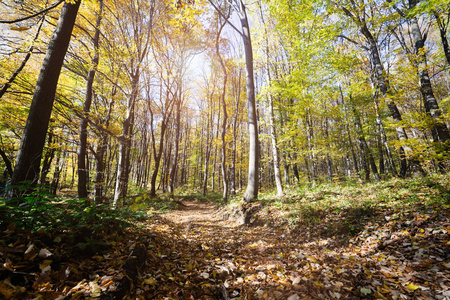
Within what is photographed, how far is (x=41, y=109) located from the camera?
346 cm

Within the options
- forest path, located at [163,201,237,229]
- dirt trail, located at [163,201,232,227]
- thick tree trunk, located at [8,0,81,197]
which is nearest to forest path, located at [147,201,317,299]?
forest path, located at [163,201,237,229]

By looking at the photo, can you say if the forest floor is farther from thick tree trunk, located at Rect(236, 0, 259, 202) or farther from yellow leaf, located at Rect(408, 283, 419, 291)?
thick tree trunk, located at Rect(236, 0, 259, 202)

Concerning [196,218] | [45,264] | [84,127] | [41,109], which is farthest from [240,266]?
[84,127]

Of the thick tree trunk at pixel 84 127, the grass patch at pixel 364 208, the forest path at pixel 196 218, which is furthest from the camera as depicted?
the thick tree trunk at pixel 84 127

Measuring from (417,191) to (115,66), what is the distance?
1320 cm

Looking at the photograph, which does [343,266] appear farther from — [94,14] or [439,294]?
[94,14]

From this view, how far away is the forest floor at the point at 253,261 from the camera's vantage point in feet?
6.13

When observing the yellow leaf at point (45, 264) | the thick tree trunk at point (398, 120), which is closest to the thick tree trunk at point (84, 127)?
the yellow leaf at point (45, 264)

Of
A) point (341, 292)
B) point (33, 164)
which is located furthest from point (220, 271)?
point (33, 164)

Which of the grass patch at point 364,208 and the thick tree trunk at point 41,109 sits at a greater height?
the thick tree trunk at point 41,109

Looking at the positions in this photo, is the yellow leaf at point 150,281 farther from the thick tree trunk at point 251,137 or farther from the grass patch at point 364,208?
the thick tree trunk at point 251,137

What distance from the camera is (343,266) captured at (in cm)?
295

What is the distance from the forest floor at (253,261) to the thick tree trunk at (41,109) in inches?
67.7

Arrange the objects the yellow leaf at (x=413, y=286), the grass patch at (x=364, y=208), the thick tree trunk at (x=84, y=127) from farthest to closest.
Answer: the thick tree trunk at (x=84, y=127) → the grass patch at (x=364, y=208) → the yellow leaf at (x=413, y=286)
